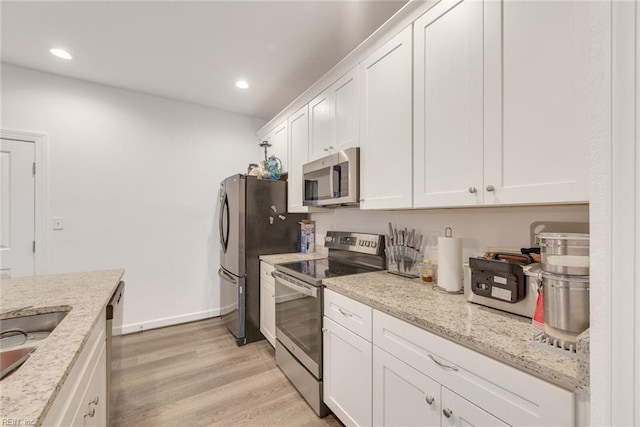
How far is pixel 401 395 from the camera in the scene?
116 centimetres

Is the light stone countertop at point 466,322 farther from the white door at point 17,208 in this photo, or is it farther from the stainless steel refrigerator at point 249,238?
the white door at point 17,208

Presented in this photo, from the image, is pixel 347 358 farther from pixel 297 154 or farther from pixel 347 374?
pixel 297 154

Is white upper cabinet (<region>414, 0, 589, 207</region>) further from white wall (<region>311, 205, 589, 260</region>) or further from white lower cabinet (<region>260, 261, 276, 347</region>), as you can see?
white lower cabinet (<region>260, 261, 276, 347</region>)

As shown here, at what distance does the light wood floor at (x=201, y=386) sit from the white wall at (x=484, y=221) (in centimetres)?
137

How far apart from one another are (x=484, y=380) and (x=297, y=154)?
223 cm

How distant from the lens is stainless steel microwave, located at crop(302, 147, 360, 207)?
1.85 metres

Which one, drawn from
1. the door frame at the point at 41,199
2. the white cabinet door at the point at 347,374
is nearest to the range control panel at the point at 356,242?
the white cabinet door at the point at 347,374

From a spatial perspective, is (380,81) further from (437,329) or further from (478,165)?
(437,329)

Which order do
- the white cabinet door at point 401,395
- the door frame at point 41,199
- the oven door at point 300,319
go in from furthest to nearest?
the door frame at point 41,199, the oven door at point 300,319, the white cabinet door at point 401,395

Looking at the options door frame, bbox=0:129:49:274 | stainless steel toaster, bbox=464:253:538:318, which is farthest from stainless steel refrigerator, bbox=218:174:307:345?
stainless steel toaster, bbox=464:253:538:318

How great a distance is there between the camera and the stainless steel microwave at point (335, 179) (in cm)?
185

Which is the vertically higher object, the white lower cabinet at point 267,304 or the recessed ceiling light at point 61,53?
the recessed ceiling light at point 61,53

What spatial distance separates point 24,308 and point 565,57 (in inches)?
88.2

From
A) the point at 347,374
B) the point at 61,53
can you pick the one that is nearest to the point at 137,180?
the point at 61,53
